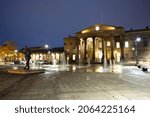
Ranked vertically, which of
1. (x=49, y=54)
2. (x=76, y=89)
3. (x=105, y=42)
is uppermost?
(x=105, y=42)

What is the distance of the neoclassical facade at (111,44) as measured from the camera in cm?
6738

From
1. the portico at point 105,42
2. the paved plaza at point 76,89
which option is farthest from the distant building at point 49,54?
the paved plaza at point 76,89

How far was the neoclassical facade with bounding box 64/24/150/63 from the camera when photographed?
221ft

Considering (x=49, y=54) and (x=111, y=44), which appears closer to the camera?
(x=111, y=44)

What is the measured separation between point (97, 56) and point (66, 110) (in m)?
71.8

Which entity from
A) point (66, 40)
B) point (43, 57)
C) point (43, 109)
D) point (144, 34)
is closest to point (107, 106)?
point (43, 109)

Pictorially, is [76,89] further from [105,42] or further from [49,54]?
[49,54]

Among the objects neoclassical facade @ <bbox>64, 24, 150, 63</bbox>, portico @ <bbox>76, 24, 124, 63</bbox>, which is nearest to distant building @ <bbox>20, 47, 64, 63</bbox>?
neoclassical facade @ <bbox>64, 24, 150, 63</bbox>

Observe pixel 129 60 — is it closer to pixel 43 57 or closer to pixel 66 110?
pixel 43 57

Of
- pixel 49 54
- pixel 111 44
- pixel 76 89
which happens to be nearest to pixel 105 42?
pixel 111 44

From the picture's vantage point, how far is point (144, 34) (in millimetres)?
66875

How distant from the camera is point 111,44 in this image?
239ft

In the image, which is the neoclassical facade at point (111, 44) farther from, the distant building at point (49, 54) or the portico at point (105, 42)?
the distant building at point (49, 54)

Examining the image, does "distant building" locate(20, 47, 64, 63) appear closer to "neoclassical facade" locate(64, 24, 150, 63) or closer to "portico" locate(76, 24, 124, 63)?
"neoclassical facade" locate(64, 24, 150, 63)
